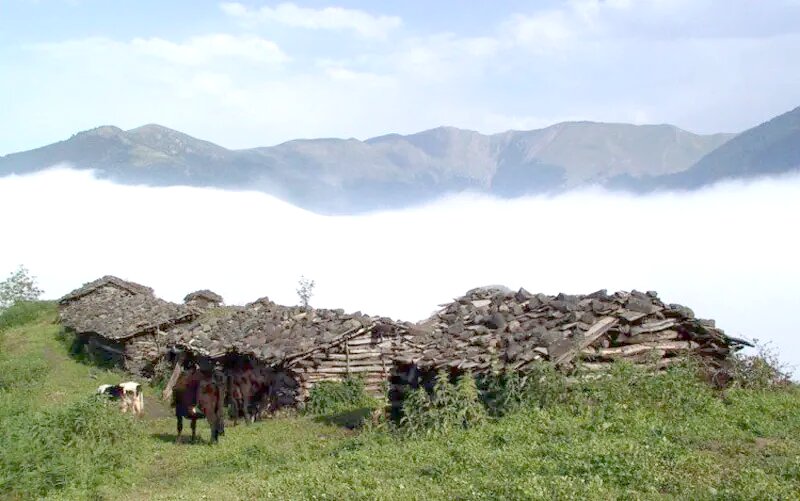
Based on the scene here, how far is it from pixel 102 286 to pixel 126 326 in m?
14.4

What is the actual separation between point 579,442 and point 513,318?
6999 mm

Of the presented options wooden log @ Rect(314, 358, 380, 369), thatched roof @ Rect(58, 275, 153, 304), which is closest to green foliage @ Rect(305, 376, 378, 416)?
wooden log @ Rect(314, 358, 380, 369)

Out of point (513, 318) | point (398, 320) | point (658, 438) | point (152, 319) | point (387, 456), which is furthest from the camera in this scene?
point (152, 319)

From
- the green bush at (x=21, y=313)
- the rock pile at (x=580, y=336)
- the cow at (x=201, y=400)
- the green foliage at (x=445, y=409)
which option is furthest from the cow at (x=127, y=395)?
the green bush at (x=21, y=313)

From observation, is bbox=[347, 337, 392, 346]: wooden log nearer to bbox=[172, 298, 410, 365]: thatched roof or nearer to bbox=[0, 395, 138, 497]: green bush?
bbox=[172, 298, 410, 365]: thatched roof

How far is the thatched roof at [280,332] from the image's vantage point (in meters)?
24.3

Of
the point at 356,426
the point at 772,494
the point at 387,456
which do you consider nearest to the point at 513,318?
the point at 356,426

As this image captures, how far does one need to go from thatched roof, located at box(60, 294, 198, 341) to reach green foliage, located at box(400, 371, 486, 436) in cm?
2330

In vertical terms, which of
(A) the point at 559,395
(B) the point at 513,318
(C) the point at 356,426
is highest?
(B) the point at 513,318

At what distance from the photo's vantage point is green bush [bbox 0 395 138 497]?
13203 mm

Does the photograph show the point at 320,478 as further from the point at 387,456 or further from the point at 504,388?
the point at 504,388

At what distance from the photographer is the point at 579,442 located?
11.9 m

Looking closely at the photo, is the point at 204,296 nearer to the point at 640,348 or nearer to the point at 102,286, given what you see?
the point at 102,286

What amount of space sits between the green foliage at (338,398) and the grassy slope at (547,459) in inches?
196
